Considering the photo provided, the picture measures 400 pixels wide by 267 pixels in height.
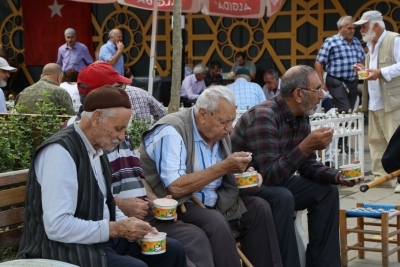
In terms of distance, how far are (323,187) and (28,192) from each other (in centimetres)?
254

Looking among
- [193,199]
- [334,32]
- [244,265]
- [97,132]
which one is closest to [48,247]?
[97,132]

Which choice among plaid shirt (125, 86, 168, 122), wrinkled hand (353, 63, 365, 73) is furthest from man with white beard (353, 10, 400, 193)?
plaid shirt (125, 86, 168, 122)

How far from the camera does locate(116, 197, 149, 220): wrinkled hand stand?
440cm

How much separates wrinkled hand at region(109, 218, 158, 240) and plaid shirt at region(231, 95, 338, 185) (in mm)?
1593

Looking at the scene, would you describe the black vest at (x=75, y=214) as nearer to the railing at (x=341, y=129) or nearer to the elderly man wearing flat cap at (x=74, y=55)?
the railing at (x=341, y=129)

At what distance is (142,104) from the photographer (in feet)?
24.9

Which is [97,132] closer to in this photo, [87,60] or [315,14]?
[87,60]

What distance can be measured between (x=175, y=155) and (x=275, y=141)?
88 centimetres

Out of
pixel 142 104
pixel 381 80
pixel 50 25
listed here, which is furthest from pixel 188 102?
pixel 50 25

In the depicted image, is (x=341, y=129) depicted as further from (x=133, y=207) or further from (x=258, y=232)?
Result: (x=133, y=207)

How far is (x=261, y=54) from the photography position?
54.0 ft

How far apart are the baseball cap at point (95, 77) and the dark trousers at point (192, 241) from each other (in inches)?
38.8

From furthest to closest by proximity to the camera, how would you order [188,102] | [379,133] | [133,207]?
1. [188,102]
2. [379,133]
3. [133,207]

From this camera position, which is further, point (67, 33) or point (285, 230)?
point (67, 33)
